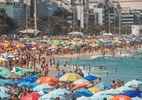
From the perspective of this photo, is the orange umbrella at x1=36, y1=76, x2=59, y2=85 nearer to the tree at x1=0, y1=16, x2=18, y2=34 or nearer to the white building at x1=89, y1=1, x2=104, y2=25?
the tree at x1=0, y1=16, x2=18, y2=34

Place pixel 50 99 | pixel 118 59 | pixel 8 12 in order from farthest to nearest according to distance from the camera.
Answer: pixel 8 12
pixel 118 59
pixel 50 99

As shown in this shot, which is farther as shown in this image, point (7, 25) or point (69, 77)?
point (7, 25)

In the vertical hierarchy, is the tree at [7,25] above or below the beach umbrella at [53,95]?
below

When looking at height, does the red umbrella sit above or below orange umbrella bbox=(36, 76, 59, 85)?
above

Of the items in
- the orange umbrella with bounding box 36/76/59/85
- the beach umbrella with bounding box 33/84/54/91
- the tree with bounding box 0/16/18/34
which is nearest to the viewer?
the beach umbrella with bounding box 33/84/54/91

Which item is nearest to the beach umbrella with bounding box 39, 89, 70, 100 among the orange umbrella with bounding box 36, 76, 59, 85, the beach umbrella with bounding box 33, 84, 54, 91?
the beach umbrella with bounding box 33, 84, 54, 91

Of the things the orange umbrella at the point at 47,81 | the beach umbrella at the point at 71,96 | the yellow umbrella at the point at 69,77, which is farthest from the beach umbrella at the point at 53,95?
the yellow umbrella at the point at 69,77

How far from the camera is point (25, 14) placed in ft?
369

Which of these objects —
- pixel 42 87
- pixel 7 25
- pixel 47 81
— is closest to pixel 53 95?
pixel 42 87

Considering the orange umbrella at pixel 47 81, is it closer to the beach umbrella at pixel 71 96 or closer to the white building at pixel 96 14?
the beach umbrella at pixel 71 96

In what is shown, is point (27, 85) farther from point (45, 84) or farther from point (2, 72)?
point (2, 72)

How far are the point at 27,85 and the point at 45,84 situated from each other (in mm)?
1183

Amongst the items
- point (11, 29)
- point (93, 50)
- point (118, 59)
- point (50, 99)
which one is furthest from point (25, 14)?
point (50, 99)

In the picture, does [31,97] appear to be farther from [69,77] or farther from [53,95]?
[69,77]
